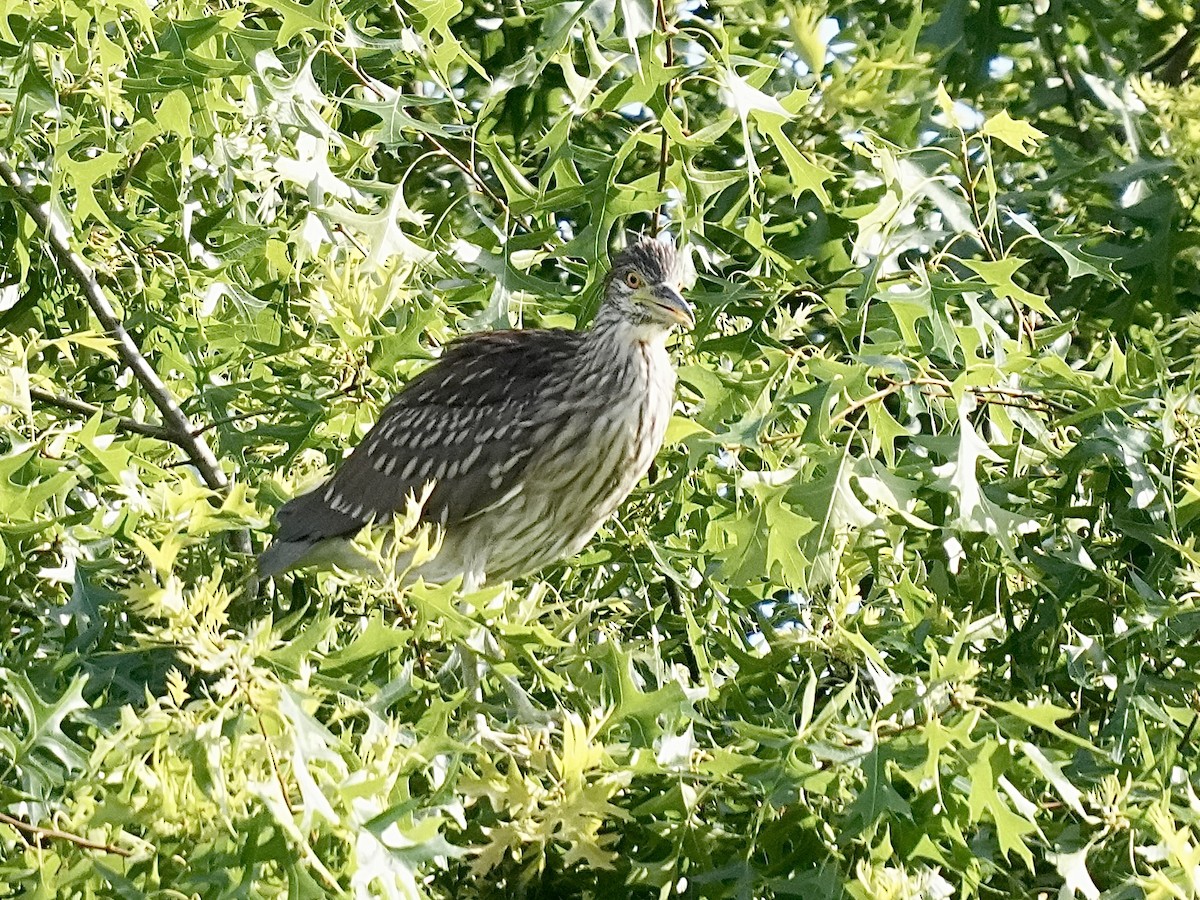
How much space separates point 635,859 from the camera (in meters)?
3.05

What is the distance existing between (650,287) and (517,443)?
2.08 feet

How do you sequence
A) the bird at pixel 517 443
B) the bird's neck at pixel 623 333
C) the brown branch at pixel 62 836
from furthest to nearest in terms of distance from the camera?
1. the bird's neck at pixel 623 333
2. the bird at pixel 517 443
3. the brown branch at pixel 62 836

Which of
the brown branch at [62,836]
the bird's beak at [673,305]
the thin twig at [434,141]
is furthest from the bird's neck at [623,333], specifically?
the brown branch at [62,836]

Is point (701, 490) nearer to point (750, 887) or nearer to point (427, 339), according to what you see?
point (427, 339)

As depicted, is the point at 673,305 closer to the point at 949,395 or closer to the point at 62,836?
the point at 949,395

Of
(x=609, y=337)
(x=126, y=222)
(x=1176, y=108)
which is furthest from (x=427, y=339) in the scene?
(x=1176, y=108)

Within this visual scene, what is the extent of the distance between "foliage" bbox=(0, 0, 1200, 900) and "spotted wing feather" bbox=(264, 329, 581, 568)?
0.26 m

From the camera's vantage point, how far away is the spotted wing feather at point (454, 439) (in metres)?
4.65

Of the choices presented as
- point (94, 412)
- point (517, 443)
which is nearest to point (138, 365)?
point (94, 412)

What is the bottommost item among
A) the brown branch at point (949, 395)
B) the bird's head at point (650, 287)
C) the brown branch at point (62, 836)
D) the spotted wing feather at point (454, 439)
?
the spotted wing feather at point (454, 439)

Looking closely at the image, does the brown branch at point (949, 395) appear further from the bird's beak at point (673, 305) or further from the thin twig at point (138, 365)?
the thin twig at point (138, 365)

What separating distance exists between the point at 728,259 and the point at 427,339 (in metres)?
0.94

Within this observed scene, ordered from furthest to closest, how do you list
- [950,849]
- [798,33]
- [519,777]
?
[798,33], [950,849], [519,777]

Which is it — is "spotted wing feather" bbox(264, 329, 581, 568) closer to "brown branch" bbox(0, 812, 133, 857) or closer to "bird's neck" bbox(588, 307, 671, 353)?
"bird's neck" bbox(588, 307, 671, 353)
